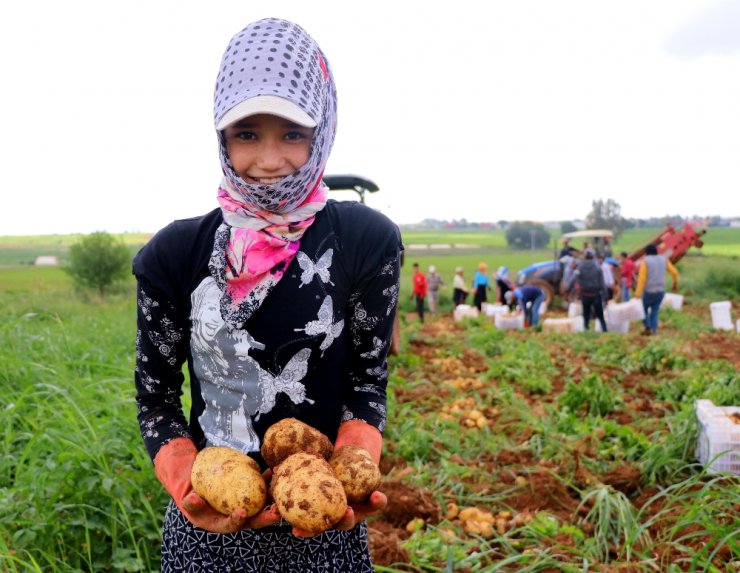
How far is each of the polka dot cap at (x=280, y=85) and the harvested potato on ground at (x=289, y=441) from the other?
42cm

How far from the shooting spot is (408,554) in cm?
271

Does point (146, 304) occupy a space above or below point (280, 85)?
below

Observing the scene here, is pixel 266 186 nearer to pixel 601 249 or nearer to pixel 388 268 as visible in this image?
pixel 388 268

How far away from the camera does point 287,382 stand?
128cm

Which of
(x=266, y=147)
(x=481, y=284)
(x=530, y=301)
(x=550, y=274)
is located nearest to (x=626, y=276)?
(x=550, y=274)

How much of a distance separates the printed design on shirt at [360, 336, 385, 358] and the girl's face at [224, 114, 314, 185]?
1.29 ft

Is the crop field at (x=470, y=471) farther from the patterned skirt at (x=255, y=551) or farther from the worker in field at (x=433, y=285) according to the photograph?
the worker in field at (x=433, y=285)

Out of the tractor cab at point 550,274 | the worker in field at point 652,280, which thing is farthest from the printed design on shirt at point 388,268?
the tractor cab at point 550,274

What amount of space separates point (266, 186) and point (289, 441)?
48 cm

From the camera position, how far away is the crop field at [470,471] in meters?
2.33

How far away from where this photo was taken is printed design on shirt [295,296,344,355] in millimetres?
1256

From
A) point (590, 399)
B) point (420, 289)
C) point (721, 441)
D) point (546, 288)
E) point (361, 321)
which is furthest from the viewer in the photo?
point (546, 288)

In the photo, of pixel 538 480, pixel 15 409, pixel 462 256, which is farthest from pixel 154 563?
pixel 462 256

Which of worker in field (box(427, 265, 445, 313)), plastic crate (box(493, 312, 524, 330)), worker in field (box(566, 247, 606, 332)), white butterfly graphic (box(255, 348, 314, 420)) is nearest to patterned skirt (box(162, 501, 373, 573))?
white butterfly graphic (box(255, 348, 314, 420))
